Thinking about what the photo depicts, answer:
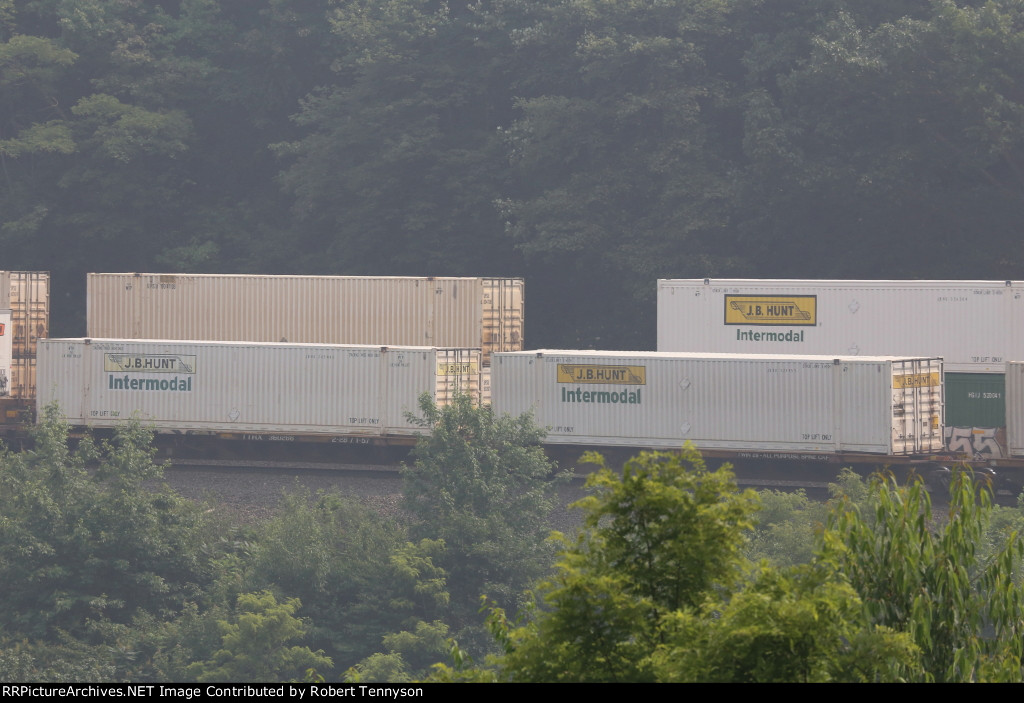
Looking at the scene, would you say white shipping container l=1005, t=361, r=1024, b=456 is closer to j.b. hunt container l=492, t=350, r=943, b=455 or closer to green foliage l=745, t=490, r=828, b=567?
j.b. hunt container l=492, t=350, r=943, b=455

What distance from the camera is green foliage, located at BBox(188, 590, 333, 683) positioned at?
2572cm

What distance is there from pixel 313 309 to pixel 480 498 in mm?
10216

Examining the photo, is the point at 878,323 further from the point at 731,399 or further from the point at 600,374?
the point at 600,374

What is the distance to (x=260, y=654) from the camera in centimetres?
2588

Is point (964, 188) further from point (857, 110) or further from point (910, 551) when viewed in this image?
point (910, 551)

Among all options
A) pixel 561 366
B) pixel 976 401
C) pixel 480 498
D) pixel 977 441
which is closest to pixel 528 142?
pixel 561 366

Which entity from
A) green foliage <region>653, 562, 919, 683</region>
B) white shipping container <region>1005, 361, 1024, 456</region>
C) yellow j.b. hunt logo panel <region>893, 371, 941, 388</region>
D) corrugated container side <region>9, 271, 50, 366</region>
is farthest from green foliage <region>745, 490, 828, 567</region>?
corrugated container side <region>9, 271, 50, 366</region>

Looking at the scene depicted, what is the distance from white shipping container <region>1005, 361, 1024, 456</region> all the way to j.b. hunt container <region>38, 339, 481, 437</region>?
13.6 metres

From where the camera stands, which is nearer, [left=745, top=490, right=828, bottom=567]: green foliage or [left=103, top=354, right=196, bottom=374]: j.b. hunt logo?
[left=745, top=490, right=828, bottom=567]: green foliage

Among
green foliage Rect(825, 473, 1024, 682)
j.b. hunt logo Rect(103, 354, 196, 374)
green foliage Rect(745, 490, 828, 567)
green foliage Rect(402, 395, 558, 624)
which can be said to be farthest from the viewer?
j.b. hunt logo Rect(103, 354, 196, 374)

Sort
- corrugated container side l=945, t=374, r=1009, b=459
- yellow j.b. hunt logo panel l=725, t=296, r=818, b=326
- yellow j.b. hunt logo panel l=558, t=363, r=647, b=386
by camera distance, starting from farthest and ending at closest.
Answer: yellow j.b. hunt logo panel l=725, t=296, r=818, b=326, yellow j.b. hunt logo panel l=558, t=363, r=647, b=386, corrugated container side l=945, t=374, r=1009, b=459

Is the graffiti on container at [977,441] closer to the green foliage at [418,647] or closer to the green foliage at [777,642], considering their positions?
the green foliage at [418,647]

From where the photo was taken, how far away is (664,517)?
29.7 feet

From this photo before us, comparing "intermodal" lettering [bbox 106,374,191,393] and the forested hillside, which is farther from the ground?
the forested hillside
